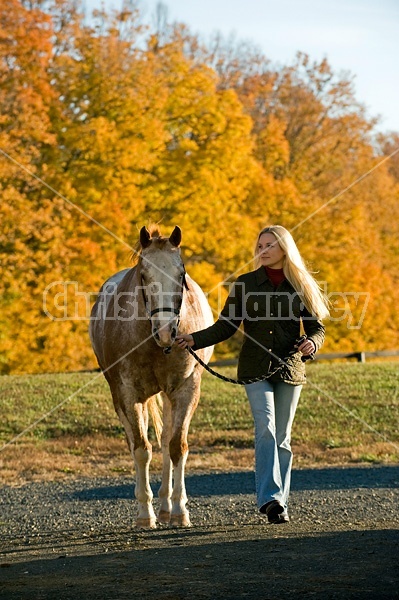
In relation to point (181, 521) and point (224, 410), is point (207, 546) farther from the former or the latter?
point (224, 410)

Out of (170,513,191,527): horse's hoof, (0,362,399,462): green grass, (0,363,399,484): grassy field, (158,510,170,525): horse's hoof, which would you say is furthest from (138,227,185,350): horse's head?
(0,362,399,462): green grass

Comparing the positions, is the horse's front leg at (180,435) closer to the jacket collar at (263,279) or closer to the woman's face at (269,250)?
the jacket collar at (263,279)

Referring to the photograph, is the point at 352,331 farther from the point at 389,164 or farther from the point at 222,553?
the point at 222,553

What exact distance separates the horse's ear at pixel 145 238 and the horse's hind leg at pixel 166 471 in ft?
5.36

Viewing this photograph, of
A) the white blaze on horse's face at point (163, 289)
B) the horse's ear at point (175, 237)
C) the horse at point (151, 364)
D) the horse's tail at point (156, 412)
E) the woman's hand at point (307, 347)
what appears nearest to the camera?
the woman's hand at point (307, 347)

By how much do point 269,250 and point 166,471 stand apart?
95.8 inches

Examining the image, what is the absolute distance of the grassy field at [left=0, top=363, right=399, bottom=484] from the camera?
13227mm

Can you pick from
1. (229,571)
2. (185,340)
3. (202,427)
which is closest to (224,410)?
(202,427)

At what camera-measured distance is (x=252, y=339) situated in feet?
25.1

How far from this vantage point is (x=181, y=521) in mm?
8289

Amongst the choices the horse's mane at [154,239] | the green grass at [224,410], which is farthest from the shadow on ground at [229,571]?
the green grass at [224,410]

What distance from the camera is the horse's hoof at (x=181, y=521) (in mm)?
8273

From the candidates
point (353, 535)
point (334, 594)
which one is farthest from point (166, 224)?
point (334, 594)

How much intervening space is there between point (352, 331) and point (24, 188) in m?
13.1
